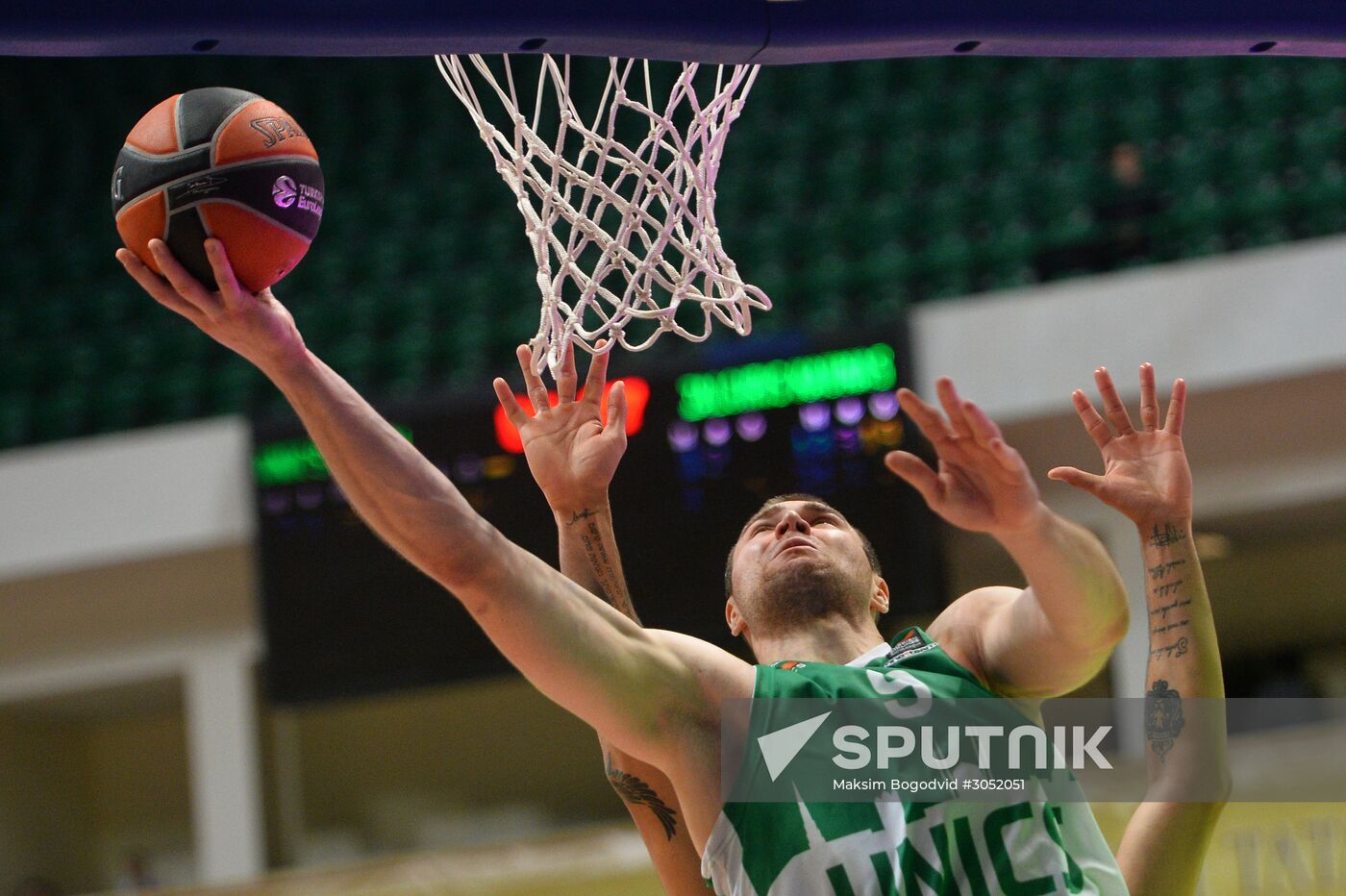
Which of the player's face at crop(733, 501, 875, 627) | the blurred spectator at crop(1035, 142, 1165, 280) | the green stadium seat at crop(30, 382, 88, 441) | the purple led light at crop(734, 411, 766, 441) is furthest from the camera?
the green stadium seat at crop(30, 382, 88, 441)

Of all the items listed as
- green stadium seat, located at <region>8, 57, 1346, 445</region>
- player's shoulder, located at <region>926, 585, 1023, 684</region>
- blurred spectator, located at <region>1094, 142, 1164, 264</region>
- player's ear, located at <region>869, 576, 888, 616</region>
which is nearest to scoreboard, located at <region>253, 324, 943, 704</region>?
green stadium seat, located at <region>8, 57, 1346, 445</region>

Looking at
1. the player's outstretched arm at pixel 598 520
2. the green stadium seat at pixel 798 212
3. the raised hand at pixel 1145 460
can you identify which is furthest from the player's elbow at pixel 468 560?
→ the green stadium seat at pixel 798 212

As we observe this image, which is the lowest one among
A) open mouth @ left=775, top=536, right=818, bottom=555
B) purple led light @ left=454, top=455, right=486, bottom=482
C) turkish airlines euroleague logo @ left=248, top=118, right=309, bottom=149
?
Result: purple led light @ left=454, top=455, right=486, bottom=482

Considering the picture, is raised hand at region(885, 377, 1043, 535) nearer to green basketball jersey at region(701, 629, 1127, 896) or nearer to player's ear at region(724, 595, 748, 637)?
green basketball jersey at region(701, 629, 1127, 896)

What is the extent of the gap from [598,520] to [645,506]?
11.2 ft

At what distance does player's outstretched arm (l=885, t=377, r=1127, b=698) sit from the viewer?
81.9 inches

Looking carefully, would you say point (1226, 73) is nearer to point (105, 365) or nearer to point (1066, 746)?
point (105, 365)

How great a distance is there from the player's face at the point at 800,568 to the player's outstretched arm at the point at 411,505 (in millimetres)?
623

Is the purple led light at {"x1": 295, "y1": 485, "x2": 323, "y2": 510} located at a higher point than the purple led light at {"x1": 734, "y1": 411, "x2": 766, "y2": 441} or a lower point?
Result: lower

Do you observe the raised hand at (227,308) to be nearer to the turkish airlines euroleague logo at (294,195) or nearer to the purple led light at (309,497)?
the turkish airlines euroleague logo at (294,195)

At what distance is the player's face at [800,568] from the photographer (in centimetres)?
278

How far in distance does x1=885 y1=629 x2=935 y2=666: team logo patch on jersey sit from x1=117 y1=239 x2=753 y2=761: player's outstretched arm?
59 cm

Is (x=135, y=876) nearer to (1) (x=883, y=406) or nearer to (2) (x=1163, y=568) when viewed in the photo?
(1) (x=883, y=406)

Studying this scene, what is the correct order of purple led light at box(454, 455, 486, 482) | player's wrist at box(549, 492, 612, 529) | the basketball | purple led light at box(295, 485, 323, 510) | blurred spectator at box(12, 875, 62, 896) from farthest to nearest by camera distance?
blurred spectator at box(12, 875, 62, 896) < purple led light at box(295, 485, 323, 510) < purple led light at box(454, 455, 486, 482) < player's wrist at box(549, 492, 612, 529) < the basketball
